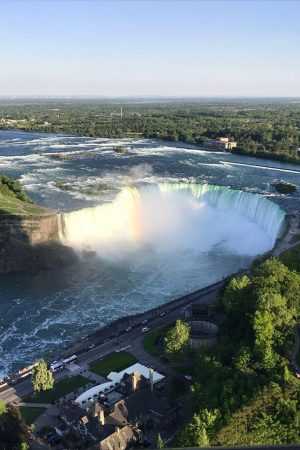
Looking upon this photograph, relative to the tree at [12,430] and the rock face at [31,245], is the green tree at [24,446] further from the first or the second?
the rock face at [31,245]

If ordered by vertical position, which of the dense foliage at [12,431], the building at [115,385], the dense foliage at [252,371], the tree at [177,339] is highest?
the dense foliage at [252,371]

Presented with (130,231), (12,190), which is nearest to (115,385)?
(130,231)

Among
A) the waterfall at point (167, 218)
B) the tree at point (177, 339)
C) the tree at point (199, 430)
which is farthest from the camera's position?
the waterfall at point (167, 218)

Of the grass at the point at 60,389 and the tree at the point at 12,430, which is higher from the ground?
the tree at the point at 12,430

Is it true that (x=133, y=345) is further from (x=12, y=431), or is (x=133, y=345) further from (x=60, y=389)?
(x=12, y=431)

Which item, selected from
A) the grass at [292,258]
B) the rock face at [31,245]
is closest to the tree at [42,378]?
the grass at [292,258]

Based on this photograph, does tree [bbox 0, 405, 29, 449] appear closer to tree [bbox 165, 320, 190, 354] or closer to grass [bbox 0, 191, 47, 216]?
tree [bbox 165, 320, 190, 354]
